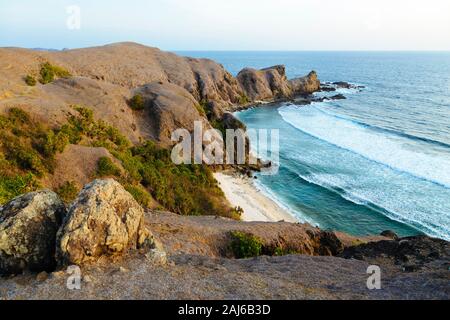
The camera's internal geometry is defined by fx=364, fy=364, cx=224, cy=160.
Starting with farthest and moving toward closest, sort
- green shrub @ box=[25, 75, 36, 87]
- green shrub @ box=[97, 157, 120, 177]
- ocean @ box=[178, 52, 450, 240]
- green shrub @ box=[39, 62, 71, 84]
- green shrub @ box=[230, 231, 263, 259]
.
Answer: green shrub @ box=[39, 62, 71, 84]
green shrub @ box=[25, 75, 36, 87]
ocean @ box=[178, 52, 450, 240]
green shrub @ box=[97, 157, 120, 177]
green shrub @ box=[230, 231, 263, 259]

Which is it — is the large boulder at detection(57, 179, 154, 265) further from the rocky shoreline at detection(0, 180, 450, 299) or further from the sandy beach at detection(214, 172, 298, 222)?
the sandy beach at detection(214, 172, 298, 222)

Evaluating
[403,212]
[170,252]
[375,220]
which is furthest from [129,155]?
[403,212]

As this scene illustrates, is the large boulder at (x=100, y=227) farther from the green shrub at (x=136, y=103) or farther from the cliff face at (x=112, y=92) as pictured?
the green shrub at (x=136, y=103)

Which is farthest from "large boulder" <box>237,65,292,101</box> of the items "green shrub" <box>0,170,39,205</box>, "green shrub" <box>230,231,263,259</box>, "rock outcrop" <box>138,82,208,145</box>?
"green shrub" <box>230,231,263,259</box>

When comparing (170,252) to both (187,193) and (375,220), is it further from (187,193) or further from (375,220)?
(375,220)

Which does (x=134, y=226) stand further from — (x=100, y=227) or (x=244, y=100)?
(x=244, y=100)

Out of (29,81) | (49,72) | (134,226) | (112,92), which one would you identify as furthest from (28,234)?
(49,72)
